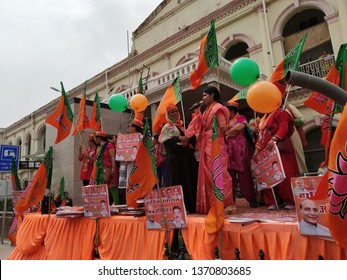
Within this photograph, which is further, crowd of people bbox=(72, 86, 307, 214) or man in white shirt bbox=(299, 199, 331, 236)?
crowd of people bbox=(72, 86, 307, 214)

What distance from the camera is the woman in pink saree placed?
3033 mm

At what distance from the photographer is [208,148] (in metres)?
3.15

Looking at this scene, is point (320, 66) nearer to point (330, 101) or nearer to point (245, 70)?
point (245, 70)

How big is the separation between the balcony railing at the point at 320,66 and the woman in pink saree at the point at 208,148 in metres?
7.45

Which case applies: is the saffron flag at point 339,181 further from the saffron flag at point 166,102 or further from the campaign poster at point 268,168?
the saffron flag at point 166,102

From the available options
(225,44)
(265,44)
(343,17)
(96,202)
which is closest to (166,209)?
(96,202)

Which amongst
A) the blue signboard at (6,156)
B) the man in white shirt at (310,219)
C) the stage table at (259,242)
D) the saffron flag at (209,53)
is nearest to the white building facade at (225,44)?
the blue signboard at (6,156)

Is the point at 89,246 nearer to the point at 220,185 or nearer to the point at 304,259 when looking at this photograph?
the point at 220,185

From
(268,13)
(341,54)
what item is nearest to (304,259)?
(341,54)

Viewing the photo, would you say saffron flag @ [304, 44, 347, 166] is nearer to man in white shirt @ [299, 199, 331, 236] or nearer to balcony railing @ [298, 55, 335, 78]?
man in white shirt @ [299, 199, 331, 236]

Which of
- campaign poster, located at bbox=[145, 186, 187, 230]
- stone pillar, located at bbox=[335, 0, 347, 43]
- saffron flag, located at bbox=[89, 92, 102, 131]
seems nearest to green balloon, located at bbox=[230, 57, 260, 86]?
campaign poster, located at bbox=[145, 186, 187, 230]

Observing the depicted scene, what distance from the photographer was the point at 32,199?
426 cm

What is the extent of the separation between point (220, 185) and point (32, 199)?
3292 mm

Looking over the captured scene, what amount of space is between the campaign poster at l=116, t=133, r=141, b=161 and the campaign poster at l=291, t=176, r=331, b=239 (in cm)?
276
